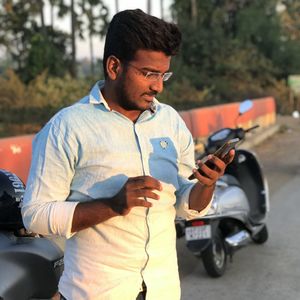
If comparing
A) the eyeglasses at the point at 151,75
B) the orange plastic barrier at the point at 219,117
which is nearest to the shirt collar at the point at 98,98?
the eyeglasses at the point at 151,75

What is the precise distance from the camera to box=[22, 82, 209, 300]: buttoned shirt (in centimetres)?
194

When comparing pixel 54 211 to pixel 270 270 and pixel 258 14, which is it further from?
pixel 258 14

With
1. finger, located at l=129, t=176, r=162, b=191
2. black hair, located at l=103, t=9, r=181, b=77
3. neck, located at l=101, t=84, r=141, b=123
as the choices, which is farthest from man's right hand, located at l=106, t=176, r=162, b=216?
black hair, located at l=103, t=9, r=181, b=77

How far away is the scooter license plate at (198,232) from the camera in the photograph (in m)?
4.98

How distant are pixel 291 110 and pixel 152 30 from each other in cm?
3061

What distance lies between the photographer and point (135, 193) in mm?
1837

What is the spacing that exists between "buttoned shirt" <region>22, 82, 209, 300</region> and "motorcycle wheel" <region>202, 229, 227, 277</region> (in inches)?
117

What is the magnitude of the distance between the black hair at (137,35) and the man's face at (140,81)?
0.07 feet

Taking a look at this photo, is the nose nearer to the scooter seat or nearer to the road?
the road

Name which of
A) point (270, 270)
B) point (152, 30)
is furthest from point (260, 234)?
point (152, 30)

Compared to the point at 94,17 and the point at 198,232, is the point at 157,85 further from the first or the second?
the point at 94,17

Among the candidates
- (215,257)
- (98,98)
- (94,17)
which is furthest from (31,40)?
(98,98)

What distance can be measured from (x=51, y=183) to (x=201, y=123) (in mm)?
11284

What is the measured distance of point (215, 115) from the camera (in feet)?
46.8
